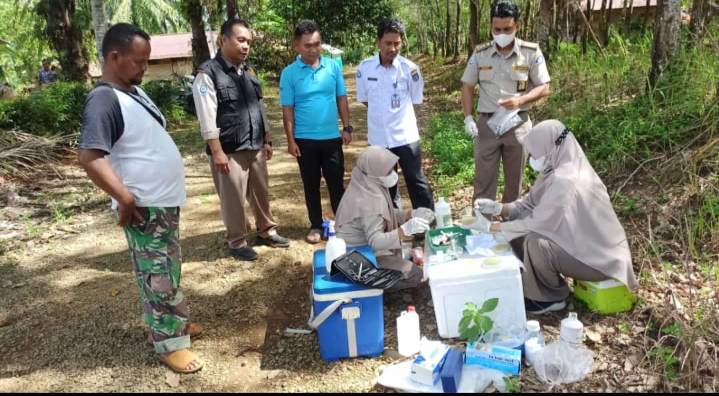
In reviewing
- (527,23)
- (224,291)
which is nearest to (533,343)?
(224,291)

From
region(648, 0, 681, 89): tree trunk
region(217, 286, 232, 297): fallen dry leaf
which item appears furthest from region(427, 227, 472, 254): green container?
region(648, 0, 681, 89): tree trunk

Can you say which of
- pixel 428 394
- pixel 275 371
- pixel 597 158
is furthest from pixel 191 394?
→ pixel 597 158

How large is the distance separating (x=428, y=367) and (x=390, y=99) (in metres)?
2.46

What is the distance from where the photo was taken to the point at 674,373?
233 cm

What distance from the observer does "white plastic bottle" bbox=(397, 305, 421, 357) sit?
2.76m

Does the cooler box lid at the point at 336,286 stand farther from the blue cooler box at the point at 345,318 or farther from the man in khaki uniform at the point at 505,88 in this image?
the man in khaki uniform at the point at 505,88

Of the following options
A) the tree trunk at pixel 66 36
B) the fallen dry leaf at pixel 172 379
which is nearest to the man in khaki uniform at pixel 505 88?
the fallen dry leaf at pixel 172 379

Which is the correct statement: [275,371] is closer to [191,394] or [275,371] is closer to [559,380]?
[191,394]

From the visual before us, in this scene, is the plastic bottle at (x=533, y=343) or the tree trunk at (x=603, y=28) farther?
the tree trunk at (x=603, y=28)

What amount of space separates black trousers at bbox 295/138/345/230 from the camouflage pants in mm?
1692

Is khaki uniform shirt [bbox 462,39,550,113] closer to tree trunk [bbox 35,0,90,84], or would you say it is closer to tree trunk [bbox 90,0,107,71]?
tree trunk [bbox 90,0,107,71]

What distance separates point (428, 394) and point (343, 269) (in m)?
0.82

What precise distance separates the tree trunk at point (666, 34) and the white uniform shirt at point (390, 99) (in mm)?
2812

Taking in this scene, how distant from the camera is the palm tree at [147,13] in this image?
91.5 ft
